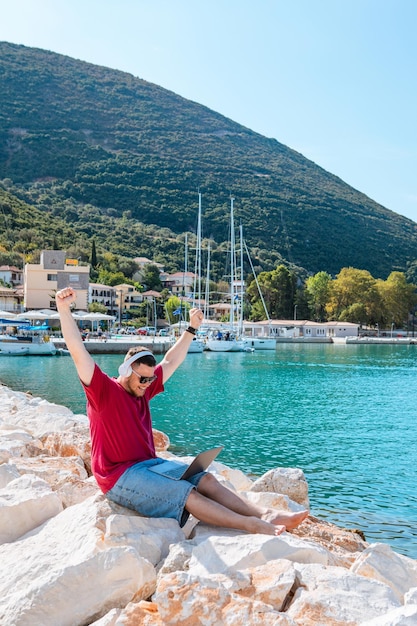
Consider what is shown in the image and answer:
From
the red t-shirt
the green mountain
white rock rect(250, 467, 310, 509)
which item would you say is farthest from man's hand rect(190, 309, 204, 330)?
the green mountain

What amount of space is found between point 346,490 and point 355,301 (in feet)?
280

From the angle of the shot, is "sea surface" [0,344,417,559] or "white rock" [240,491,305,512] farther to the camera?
"sea surface" [0,344,417,559]

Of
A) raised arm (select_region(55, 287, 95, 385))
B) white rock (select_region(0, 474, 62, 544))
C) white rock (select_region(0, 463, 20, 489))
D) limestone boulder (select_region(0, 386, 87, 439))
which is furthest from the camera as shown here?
limestone boulder (select_region(0, 386, 87, 439))

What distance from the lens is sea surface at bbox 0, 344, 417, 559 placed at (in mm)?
10320

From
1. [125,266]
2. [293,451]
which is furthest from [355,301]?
[293,451]

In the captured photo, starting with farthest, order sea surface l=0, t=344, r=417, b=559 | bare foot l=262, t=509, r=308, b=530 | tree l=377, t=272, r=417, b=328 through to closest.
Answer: tree l=377, t=272, r=417, b=328 < sea surface l=0, t=344, r=417, b=559 < bare foot l=262, t=509, r=308, b=530

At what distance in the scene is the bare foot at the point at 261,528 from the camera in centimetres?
427

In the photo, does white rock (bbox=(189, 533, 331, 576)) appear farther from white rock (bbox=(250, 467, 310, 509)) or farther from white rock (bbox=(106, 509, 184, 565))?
white rock (bbox=(250, 467, 310, 509))

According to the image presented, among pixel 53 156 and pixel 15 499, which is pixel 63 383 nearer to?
pixel 15 499

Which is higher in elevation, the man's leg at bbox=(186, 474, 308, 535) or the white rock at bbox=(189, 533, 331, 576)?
the man's leg at bbox=(186, 474, 308, 535)

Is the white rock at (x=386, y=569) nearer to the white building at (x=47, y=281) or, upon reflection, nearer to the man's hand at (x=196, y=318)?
the man's hand at (x=196, y=318)

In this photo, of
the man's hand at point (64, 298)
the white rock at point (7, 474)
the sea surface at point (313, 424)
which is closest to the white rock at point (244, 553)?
the man's hand at point (64, 298)

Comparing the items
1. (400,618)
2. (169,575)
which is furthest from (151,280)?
(400,618)

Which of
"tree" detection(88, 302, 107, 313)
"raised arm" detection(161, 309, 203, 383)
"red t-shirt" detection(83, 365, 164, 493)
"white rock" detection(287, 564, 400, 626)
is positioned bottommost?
"white rock" detection(287, 564, 400, 626)
